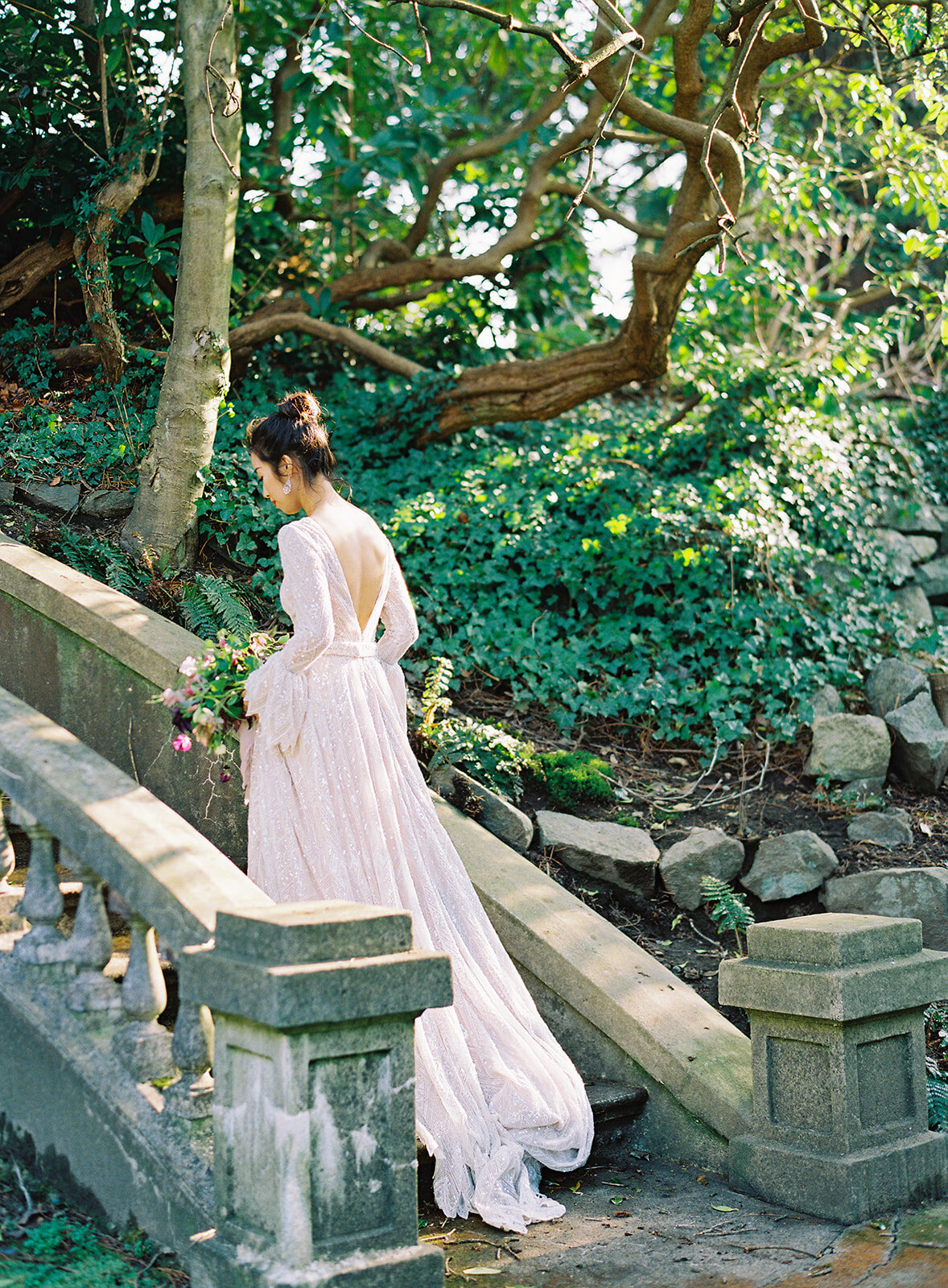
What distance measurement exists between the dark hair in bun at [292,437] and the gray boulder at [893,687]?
4.32m

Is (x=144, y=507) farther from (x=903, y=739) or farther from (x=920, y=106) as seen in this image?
(x=920, y=106)

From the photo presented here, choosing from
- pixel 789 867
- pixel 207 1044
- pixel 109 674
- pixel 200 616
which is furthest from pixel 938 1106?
pixel 200 616

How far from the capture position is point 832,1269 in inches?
115

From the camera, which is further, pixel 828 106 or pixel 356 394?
pixel 828 106

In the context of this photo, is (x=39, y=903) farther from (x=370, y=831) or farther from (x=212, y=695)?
(x=370, y=831)

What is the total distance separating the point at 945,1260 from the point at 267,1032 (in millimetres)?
1973

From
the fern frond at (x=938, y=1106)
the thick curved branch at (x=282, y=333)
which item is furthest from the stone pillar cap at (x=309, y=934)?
the thick curved branch at (x=282, y=333)

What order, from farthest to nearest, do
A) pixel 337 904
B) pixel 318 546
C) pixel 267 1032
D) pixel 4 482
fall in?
pixel 4 482 → pixel 318 546 → pixel 337 904 → pixel 267 1032

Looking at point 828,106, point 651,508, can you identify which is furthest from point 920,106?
point 651,508

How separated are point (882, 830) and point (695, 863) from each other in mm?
1204

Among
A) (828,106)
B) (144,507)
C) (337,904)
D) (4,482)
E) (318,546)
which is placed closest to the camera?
(337,904)

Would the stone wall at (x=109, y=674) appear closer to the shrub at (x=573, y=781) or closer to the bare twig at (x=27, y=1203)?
the bare twig at (x=27, y=1203)

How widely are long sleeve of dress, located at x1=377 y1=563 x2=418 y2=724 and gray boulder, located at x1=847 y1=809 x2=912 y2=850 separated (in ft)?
9.65

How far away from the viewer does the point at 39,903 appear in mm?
2984
